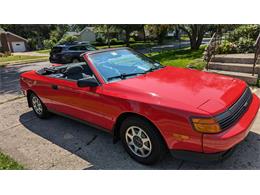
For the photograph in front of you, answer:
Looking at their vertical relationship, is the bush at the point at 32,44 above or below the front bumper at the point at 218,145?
below

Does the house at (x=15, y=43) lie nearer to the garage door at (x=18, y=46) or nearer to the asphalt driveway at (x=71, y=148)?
the garage door at (x=18, y=46)

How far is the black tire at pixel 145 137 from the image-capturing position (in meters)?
2.95

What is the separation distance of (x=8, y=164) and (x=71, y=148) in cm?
93

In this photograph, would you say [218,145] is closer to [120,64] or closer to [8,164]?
[120,64]

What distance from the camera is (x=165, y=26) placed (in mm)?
17469

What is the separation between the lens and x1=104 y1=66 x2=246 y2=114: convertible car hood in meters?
2.77

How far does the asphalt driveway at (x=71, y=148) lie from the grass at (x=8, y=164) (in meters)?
0.10

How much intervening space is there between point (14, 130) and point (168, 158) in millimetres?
3277

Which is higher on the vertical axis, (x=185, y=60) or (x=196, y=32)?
(x=196, y=32)

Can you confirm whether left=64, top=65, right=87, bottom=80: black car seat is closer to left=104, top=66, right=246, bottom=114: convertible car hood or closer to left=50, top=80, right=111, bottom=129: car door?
left=50, top=80, right=111, bottom=129: car door

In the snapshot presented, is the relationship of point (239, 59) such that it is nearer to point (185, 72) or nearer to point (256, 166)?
point (185, 72)

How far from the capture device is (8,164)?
138 inches

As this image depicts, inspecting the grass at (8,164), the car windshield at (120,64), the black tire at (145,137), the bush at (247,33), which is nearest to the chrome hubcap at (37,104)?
the grass at (8,164)

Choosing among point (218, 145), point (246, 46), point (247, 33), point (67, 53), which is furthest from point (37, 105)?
point (67, 53)
